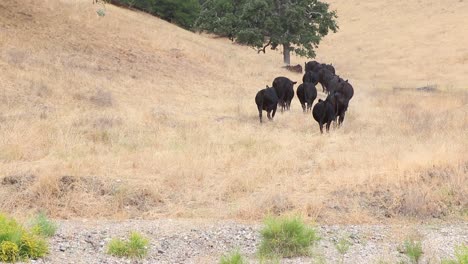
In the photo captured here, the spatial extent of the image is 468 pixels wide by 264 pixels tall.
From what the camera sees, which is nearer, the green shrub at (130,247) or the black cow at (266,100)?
the green shrub at (130,247)

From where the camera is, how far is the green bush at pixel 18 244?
6758mm

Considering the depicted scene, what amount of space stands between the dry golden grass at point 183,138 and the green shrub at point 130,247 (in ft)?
7.34

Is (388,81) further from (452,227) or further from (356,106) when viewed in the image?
(452,227)

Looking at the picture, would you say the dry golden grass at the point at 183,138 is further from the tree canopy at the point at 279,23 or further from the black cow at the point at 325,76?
the tree canopy at the point at 279,23

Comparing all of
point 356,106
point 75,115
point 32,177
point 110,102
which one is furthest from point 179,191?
point 356,106

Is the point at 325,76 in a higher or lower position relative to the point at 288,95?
higher

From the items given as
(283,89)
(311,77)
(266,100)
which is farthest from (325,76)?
(266,100)

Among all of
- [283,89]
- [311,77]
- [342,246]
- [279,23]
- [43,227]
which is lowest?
[342,246]

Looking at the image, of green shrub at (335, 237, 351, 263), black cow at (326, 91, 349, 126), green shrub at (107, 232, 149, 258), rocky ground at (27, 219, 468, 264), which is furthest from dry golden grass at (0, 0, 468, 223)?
green shrub at (107, 232, 149, 258)

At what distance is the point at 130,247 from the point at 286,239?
1898 mm

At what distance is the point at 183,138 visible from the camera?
14.9 meters

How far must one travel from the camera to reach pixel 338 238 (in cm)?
853

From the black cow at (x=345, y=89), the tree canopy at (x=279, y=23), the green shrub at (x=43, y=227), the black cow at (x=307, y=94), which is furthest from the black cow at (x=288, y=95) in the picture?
the tree canopy at (x=279, y=23)

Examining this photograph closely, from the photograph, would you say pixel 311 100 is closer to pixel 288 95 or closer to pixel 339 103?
pixel 288 95
